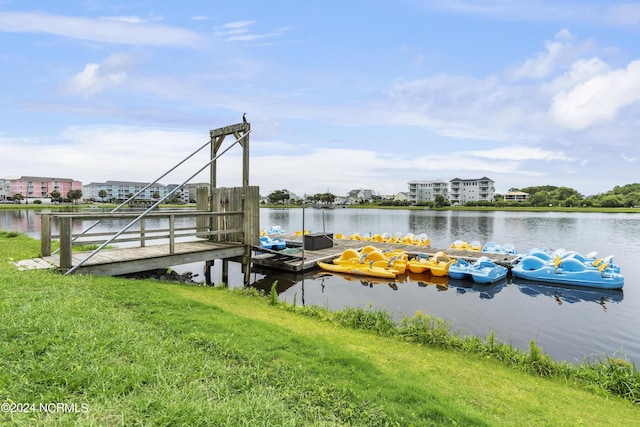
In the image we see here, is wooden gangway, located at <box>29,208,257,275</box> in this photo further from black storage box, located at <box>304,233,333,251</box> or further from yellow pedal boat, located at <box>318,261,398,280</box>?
black storage box, located at <box>304,233,333,251</box>

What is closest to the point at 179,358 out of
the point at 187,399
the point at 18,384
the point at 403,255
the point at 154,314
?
the point at 187,399

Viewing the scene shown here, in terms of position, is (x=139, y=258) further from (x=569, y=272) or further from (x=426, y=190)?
(x=426, y=190)

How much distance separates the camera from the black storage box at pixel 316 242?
71.1ft

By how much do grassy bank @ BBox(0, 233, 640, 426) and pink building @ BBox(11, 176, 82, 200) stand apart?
140905mm

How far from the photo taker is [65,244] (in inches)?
339

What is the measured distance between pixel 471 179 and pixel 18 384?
130628 mm

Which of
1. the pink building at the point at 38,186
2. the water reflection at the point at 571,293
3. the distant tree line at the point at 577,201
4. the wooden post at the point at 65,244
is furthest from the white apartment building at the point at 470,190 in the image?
the pink building at the point at 38,186

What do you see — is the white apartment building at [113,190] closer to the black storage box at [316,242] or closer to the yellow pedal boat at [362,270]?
the black storage box at [316,242]

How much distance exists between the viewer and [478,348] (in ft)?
23.2

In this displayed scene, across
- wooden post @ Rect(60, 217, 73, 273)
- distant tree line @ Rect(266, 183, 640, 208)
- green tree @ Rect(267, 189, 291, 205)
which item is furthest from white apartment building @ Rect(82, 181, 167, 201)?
wooden post @ Rect(60, 217, 73, 273)

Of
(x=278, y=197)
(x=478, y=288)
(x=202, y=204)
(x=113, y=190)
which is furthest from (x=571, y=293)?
(x=113, y=190)

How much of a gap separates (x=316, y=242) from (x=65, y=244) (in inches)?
576

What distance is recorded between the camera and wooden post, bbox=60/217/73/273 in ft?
27.8

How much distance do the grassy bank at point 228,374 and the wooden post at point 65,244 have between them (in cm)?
147
